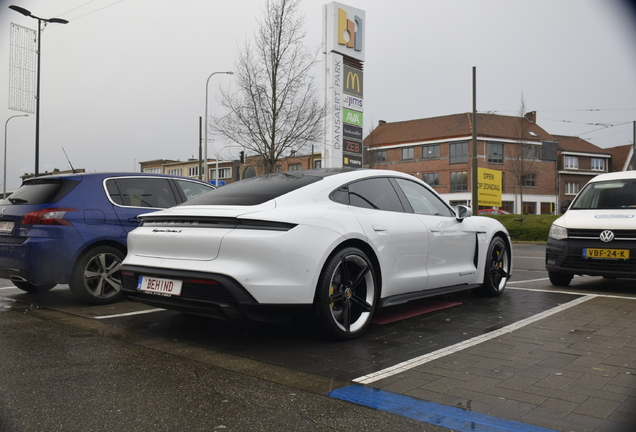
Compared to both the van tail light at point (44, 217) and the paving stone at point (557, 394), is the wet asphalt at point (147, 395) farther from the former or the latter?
the van tail light at point (44, 217)

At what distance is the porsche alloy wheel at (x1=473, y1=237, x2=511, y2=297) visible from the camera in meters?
6.52

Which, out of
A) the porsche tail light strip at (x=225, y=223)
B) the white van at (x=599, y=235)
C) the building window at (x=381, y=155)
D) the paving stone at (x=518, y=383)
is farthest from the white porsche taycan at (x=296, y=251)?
the building window at (x=381, y=155)

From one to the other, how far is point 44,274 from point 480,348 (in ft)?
14.5

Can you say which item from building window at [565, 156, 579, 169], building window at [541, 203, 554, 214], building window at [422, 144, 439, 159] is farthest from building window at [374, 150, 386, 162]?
building window at [565, 156, 579, 169]

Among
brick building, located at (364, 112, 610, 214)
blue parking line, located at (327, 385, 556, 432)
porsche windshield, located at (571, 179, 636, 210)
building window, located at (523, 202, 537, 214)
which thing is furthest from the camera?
building window, located at (523, 202, 537, 214)

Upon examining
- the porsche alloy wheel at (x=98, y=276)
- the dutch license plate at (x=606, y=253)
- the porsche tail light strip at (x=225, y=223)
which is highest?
the porsche tail light strip at (x=225, y=223)

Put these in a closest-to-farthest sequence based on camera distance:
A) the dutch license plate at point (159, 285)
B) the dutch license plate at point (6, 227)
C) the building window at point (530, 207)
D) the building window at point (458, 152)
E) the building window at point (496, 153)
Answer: the dutch license plate at point (159, 285), the dutch license plate at point (6, 227), the building window at point (458, 152), the building window at point (496, 153), the building window at point (530, 207)

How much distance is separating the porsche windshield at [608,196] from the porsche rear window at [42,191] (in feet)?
23.2

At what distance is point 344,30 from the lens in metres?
20.8

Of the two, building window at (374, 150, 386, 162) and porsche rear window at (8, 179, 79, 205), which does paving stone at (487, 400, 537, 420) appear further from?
building window at (374, 150, 386, 162)

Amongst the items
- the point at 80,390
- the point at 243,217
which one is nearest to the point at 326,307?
the point at 243,217

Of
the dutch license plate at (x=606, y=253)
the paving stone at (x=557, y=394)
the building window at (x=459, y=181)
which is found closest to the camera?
the paving stone at (x=557, y=394)

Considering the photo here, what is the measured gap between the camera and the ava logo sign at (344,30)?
2041cm

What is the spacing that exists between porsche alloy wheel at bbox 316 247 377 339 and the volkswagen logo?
4064 mm
